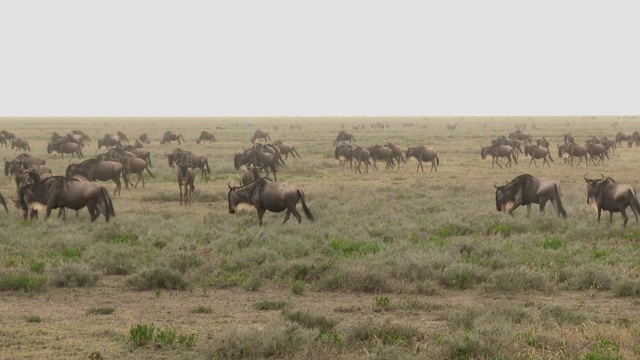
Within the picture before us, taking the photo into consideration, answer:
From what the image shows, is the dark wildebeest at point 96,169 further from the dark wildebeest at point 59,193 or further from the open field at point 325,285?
the dark wildebeest at point 59,193

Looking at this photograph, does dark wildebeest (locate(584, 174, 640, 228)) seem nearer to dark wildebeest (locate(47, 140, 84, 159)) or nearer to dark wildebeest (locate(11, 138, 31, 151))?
dark wildebeest (locate(47, 140, 84, 159))

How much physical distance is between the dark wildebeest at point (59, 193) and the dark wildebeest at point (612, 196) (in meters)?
12.6

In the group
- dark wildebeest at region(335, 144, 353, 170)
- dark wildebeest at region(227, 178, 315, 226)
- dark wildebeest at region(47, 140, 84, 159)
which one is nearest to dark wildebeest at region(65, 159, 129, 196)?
dark wildebeest at region(227, 178, 315, 226)

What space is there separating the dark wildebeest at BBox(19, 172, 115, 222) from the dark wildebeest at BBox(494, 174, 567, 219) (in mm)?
11018

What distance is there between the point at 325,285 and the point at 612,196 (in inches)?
350

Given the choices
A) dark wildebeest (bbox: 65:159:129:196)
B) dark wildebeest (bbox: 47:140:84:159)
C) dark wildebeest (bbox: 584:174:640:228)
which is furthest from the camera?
dark wildebeest (bbox: 47:140:84:159)

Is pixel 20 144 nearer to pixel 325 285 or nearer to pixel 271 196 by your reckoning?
pixel 271 196

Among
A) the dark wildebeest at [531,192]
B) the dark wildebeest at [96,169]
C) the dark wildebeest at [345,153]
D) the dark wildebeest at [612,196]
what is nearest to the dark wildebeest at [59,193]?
the dark wildebeest at [96,169]

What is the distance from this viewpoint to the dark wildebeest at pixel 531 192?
18.0m

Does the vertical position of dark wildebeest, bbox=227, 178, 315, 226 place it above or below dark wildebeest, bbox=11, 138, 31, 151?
above

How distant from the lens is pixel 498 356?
289 inches

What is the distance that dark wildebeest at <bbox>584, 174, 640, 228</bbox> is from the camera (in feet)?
53.8

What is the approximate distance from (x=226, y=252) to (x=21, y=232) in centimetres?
530

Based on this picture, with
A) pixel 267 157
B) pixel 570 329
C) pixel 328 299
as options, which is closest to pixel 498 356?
pixel 570 329
